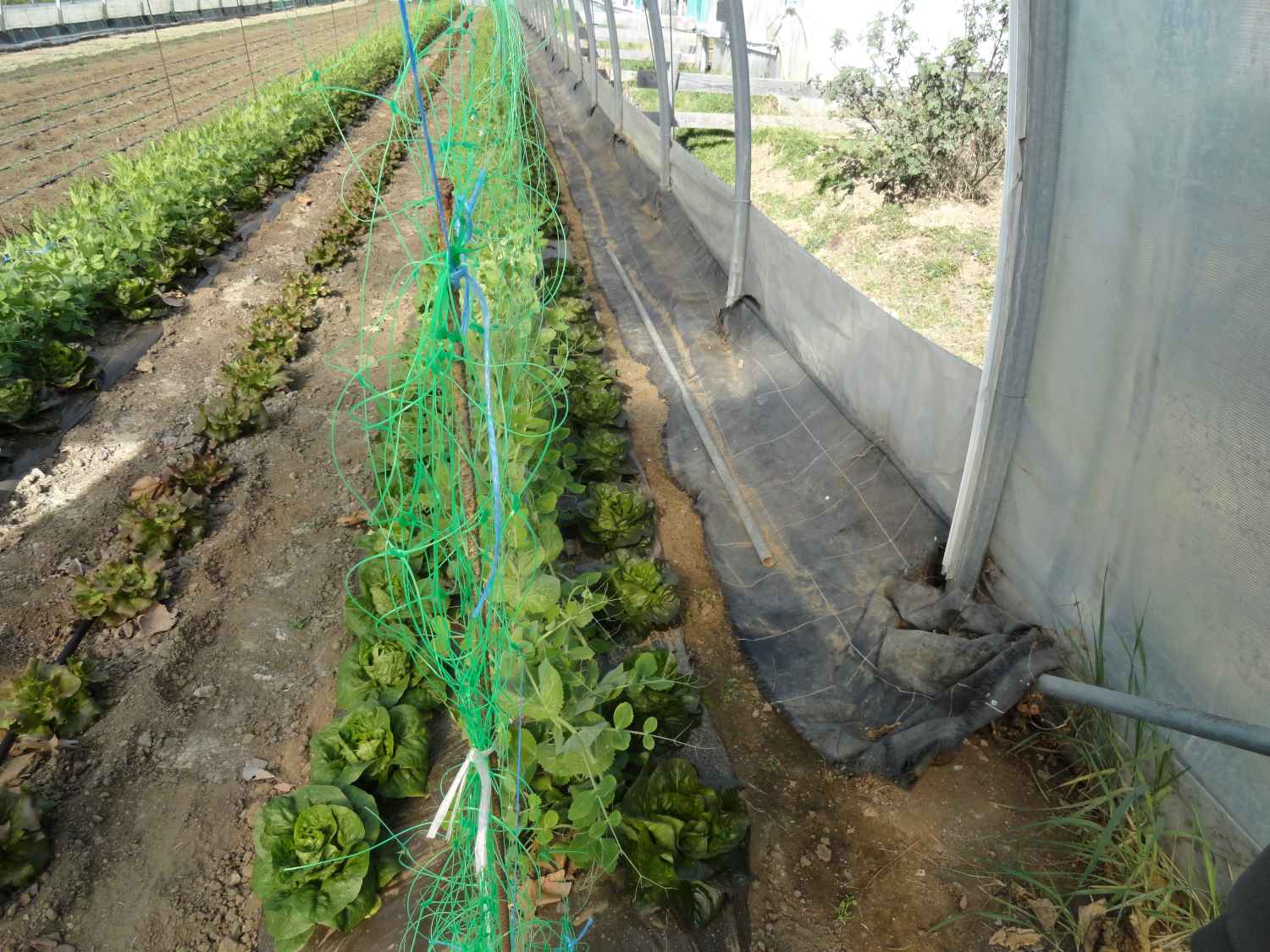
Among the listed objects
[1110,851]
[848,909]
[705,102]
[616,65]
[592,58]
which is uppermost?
[592,58]

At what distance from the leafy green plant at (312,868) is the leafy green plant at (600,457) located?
6.41 feet

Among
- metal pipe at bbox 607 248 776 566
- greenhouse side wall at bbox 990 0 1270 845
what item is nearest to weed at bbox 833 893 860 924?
greenhouse side wall at bbox 990 0 1270 845

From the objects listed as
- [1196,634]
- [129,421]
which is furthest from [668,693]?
[129,421]

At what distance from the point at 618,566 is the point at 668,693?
2.17 ft

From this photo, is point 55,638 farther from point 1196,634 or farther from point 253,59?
point 253,59

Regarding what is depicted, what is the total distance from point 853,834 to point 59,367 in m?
4.79

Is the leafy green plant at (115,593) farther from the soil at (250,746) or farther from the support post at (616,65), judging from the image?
the support post at (616,65)

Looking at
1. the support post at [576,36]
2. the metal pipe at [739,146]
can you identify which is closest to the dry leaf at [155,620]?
the metal pipe at [739,146]

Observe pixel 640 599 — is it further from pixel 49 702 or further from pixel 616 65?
pixel 616 65

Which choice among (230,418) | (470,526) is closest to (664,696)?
(470,526)

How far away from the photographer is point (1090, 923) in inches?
77.1

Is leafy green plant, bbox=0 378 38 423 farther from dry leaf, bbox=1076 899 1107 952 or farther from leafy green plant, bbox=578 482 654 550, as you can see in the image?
dry leaf, bbox=1076 899 1107 952

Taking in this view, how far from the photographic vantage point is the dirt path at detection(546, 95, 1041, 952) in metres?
2.08

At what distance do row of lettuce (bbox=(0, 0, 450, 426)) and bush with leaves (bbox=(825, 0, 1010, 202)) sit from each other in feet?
14.1
